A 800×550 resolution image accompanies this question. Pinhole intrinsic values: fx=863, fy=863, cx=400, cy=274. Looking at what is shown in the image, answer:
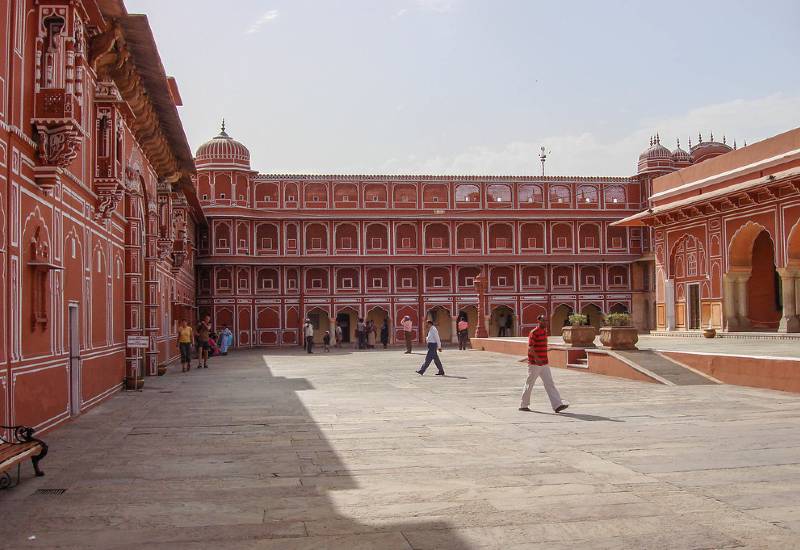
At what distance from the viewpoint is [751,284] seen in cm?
3114

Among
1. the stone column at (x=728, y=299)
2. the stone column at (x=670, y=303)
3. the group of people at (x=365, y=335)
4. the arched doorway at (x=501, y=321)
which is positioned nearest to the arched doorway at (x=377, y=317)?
the group of people at (x=365, y=335)

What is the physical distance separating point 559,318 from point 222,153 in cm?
2212

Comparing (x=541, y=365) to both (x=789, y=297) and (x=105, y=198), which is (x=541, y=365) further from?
(x=789, y=297)

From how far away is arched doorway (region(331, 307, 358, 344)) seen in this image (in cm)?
5081

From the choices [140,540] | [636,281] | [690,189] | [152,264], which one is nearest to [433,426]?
[140,540]

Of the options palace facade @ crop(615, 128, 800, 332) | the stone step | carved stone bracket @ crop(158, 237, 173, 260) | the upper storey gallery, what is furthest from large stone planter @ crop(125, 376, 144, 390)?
the upper storey gallery

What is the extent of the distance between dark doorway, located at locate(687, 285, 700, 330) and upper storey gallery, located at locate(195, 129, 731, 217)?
16.3 metres

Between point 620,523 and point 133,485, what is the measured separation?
4164 mm

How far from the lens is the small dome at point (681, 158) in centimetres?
5100

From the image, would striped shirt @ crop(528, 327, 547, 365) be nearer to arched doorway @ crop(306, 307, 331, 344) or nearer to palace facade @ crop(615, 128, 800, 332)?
palace facade @ crop(615, 128, 800, 332)

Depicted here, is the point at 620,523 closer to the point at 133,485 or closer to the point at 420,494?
the point at 420,494

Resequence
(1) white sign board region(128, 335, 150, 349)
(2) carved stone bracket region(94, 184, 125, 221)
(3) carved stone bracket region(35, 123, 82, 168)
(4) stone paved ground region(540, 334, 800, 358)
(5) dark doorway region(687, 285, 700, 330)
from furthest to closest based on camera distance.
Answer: (5) dark doorway region(687, 285, 700, 330) < (4) stone paved ground region(540, 334, 800, 358) < (1) white sign board region(128, 335, 150, 349) < (2) carved stone bracket region(94, 184, 125, 221) < (3) carved stone bracket region(35, 123, 82, 168)

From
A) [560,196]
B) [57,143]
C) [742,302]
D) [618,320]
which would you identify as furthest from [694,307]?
[57,143]

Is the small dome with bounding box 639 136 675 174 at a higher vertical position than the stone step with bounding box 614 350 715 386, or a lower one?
higher
